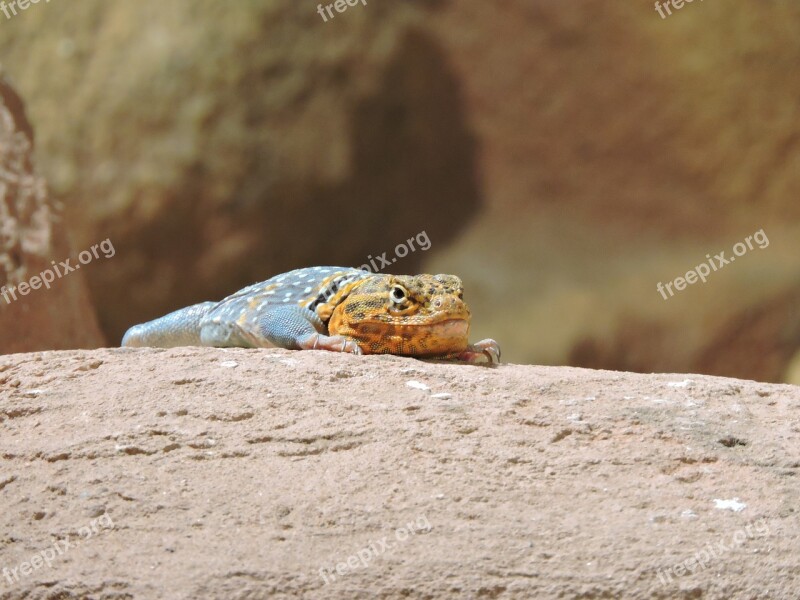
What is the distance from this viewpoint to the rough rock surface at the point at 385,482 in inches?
111

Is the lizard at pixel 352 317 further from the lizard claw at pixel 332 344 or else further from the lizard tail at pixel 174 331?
the lizard tail at pixel 174 331

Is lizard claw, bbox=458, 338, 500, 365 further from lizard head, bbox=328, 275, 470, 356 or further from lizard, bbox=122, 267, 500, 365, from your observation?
lizard head, bbox=328, 275, 470, 356

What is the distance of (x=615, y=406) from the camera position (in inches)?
144

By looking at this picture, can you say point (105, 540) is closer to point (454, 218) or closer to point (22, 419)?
point (22, 419)

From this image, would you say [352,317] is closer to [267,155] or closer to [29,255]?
[29,255]

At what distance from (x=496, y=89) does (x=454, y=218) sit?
132 cm

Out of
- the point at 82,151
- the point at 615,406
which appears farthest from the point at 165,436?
the point at 82,151

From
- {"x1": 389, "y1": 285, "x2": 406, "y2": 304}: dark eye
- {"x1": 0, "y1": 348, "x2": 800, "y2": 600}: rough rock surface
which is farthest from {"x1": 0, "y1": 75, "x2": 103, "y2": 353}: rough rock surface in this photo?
{"x1": 389, "y1": 285, "x2": 406, "y2": 304}: dark eye

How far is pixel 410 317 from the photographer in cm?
434

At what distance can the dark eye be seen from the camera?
4324mm

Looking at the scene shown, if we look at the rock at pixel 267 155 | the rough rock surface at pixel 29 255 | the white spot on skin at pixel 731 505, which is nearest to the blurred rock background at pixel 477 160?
the rock at pixel 267 155

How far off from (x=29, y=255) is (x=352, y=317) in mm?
3677

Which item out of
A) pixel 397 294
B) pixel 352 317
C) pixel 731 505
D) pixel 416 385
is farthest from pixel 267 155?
pixel 731 505

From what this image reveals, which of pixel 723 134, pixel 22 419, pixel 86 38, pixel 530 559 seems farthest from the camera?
pixel 86 38
